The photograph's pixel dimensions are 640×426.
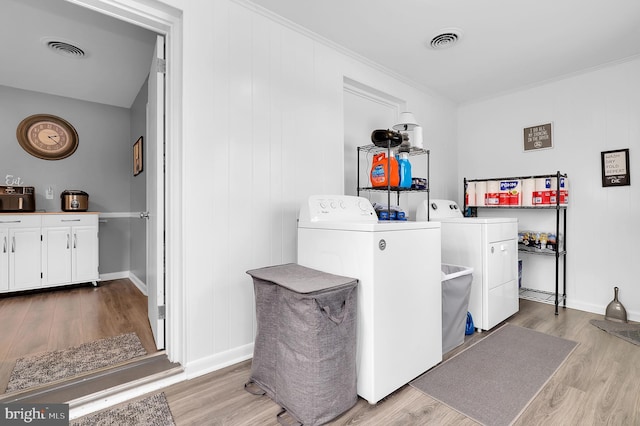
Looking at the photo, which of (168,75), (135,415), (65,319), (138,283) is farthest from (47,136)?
(135,415)

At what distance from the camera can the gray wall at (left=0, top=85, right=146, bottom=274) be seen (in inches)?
143

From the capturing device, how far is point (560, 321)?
265 centimetres

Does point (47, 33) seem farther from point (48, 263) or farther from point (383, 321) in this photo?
point (383, 321)

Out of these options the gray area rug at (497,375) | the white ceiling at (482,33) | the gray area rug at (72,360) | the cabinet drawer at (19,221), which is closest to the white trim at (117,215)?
the cabinet drawer at (19,221)

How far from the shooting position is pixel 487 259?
2.42m

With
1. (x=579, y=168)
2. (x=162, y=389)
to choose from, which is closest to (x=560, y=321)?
(x=579, y=168)

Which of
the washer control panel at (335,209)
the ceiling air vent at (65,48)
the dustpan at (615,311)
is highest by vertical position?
the ceiling air vent at (65,48)

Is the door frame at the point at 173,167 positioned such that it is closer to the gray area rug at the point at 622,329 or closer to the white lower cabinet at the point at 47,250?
the white lower cabinet at the point at 47,250

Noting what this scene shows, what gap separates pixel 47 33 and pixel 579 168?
4.81 m

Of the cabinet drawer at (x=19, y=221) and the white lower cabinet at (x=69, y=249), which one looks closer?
the cabinet drawer at (x=19, y=221)

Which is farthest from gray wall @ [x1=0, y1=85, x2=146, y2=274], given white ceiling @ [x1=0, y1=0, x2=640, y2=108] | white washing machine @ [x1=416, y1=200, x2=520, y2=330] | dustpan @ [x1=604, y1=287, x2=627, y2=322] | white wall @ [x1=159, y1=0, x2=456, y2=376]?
dustpan @ [x1=604, y1=287, x2=627, y2=322]

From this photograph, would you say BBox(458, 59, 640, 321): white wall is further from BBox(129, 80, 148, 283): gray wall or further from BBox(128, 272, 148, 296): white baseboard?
BBox(128, 272, 148, 296): white baseboard

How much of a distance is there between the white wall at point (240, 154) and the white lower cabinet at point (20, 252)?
285 cm

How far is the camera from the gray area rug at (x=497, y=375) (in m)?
1.49
